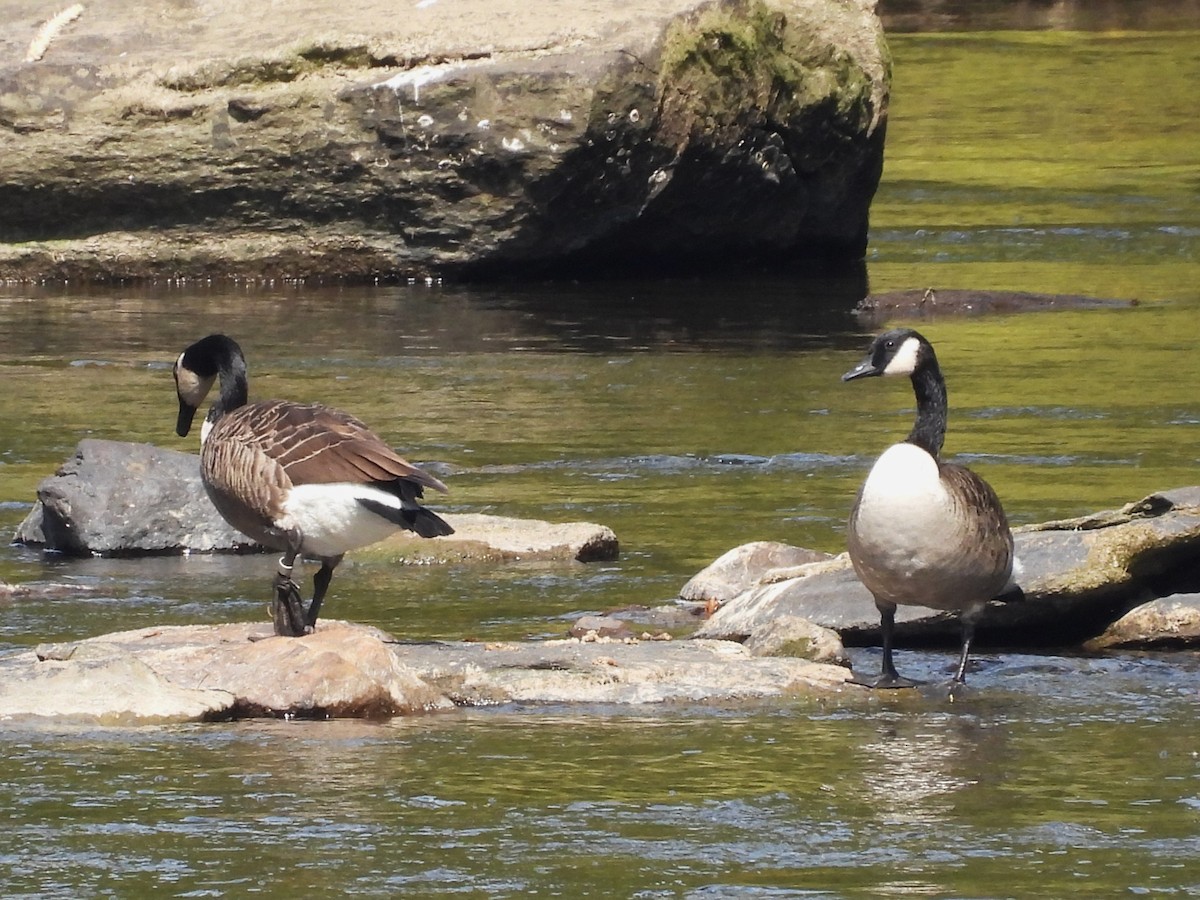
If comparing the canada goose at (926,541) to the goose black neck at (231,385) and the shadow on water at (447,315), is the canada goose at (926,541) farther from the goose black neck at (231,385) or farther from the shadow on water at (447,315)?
the shadow on water at (447,315)

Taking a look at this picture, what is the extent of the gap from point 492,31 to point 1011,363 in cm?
465

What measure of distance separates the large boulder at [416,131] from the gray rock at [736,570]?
7359mm

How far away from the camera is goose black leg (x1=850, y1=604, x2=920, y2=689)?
7.11 metres

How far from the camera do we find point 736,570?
8500mm

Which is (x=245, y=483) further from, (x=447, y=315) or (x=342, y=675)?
(x=447, y=315)

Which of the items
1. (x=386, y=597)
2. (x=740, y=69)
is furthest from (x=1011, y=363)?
(x=386, y=597)

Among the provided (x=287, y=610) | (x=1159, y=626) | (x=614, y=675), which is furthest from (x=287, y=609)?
(x=1159, y=626)

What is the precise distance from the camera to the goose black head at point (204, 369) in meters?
8.34

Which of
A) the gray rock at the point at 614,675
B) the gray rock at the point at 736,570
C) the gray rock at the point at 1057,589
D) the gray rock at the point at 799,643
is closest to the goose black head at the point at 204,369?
the gray rock at the point at 614,675

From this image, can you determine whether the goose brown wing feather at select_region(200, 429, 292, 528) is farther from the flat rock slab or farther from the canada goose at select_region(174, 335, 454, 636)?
the flat rock slab

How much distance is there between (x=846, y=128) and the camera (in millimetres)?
16922

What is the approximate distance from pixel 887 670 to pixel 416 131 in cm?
928

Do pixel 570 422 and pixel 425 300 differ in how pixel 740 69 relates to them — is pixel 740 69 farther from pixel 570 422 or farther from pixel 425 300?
pixel 570 422

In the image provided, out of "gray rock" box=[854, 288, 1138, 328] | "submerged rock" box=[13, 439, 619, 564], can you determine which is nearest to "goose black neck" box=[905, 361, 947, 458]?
"submerged rock" box=[13, 439, 619, 564]
